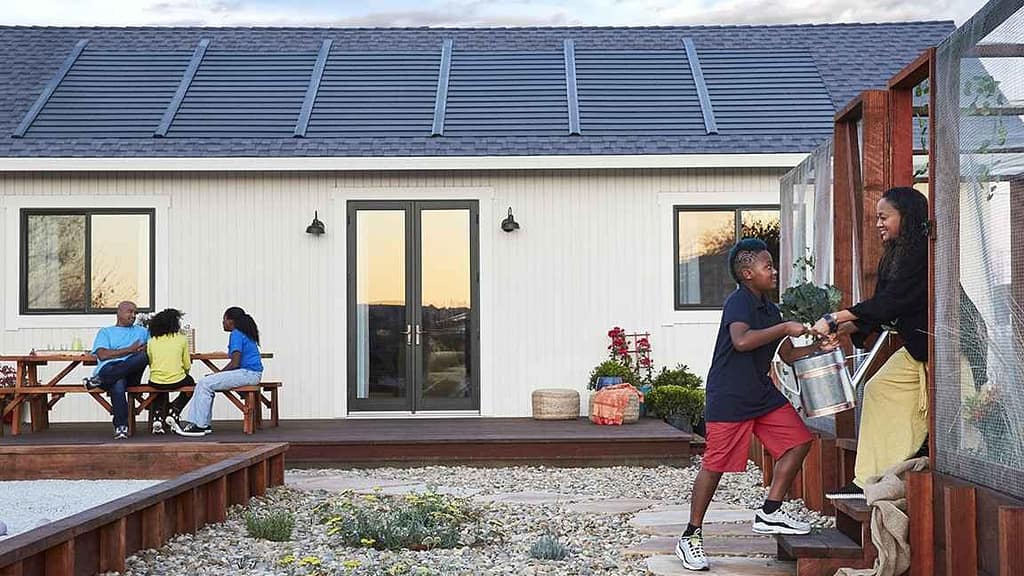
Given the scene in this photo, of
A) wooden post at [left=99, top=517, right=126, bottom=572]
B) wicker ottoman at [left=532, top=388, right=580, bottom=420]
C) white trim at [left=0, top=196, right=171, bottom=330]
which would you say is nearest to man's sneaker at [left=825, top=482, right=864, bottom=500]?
wooden post at [left=99, top=517, right=126, bottom=572]

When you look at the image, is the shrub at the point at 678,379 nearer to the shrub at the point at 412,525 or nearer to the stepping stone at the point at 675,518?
the stepping stone at the point at 675,518

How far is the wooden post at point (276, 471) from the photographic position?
27.4 ft

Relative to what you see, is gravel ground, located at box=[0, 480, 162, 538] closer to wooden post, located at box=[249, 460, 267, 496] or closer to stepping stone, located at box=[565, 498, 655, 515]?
wooden post, located at box=[249, 460, 267, 496]

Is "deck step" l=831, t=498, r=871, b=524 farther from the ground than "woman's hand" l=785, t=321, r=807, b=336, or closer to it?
closer to it

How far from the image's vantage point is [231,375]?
403 inches

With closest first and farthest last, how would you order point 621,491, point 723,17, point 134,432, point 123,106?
point 621,491
point 134,432
point 123,106
point 723,17

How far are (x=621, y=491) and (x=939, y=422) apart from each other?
375 centimetres

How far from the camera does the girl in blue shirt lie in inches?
402

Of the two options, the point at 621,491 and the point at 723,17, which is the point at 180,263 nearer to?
the point at 621,491

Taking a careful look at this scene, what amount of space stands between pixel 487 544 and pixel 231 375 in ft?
14.7

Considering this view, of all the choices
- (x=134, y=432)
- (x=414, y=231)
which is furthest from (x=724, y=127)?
(x=134, y=432)

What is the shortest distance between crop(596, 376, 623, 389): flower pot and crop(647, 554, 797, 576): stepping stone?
541 centimetres

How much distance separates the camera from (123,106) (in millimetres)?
12641

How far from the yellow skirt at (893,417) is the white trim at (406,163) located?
6.43 metres
